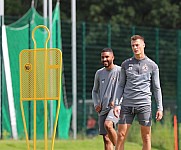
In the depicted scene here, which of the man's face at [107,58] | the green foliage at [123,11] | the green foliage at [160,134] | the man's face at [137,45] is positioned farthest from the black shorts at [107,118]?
the green foliage at [123,11]

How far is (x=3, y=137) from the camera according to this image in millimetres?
21438

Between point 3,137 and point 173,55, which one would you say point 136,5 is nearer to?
point 173,55

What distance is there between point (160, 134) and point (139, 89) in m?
8.38

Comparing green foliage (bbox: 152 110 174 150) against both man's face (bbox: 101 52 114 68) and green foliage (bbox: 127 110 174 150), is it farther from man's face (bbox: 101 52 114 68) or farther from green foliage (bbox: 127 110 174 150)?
man's face (bbox: 101 52 114 68)

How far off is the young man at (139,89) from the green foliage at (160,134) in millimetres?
6547

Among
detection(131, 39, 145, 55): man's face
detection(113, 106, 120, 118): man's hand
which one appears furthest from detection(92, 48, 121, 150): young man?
detection(131, 39, 145, 55): man's face

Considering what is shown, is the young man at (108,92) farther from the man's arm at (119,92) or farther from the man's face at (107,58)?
the man's arm at (119,92)

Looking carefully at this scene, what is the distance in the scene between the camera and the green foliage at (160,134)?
66.6ft

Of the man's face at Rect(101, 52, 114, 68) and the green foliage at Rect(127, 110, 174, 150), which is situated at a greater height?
the man's face at Rect(101, 52, 114, 68)

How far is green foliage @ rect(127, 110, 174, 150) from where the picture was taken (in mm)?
20303

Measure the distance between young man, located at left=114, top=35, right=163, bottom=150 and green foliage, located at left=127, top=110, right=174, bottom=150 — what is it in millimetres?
6547

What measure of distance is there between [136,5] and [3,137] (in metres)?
22.7

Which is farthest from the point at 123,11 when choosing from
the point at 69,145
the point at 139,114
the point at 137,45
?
the point at 137,45

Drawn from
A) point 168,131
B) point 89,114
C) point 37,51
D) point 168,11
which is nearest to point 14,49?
point 168,131
